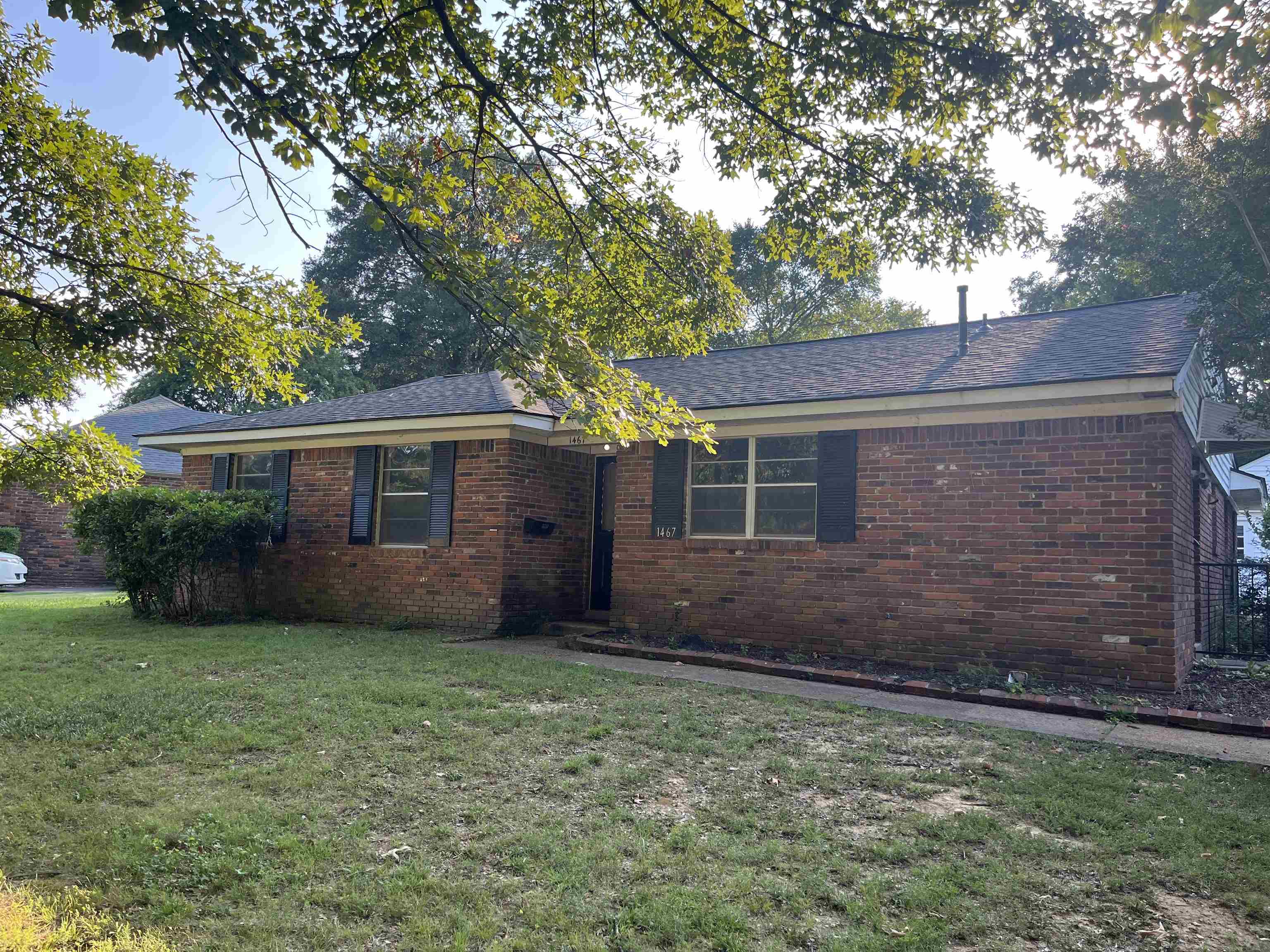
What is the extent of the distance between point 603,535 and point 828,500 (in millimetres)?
4073

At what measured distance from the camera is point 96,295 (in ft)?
24.4

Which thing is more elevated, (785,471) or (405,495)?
(785,471)

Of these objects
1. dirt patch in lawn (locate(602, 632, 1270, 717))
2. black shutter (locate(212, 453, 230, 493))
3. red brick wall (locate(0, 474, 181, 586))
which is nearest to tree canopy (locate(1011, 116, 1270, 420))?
dirt patch in lawn (locate(602, 632, 1270, 717))

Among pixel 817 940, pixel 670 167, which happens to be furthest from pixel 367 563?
pixel 817 940

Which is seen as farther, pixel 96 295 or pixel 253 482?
pixel 253 482

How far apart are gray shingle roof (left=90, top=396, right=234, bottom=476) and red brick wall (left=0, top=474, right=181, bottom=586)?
1181 millimetres

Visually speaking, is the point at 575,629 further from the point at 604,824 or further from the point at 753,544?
the point at 604,824

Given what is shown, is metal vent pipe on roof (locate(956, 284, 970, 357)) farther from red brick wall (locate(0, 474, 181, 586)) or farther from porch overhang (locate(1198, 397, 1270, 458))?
red brick wall (locate(0, 474, 181, 586))

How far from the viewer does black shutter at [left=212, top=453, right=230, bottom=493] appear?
45.1 feet

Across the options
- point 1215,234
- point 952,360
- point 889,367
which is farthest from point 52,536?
point 1215,234

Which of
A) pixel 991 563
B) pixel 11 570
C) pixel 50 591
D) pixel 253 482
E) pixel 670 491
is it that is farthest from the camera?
pixel 50 591

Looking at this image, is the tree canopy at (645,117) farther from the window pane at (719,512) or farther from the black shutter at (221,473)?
the black shutter at (221,473)

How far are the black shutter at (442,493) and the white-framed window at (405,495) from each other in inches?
8.0

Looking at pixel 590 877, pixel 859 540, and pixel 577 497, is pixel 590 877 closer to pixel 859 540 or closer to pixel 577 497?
pixel 859 540
